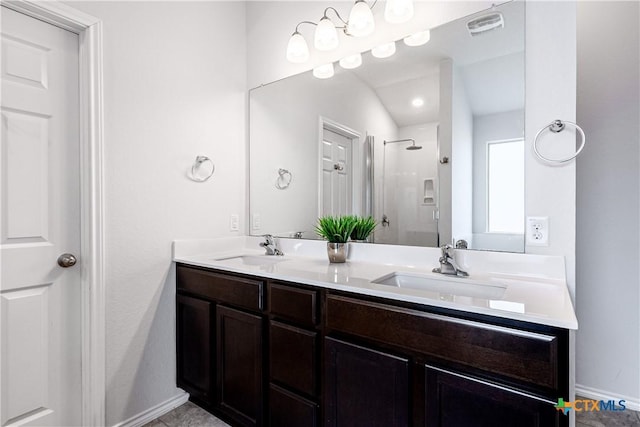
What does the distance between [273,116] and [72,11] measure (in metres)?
1.10

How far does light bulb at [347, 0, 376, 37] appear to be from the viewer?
5.33 feet

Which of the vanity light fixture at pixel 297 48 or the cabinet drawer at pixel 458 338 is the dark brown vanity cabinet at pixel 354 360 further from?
the vanity light fixture at pixel 297 48

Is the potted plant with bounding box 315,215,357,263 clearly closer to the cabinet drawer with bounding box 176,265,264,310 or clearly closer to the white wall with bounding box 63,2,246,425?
the cabinet drawer with bounding box 176,265,264,310

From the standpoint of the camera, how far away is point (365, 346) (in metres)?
1.11

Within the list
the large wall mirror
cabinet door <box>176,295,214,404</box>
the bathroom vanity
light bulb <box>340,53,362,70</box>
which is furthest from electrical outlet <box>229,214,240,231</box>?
light bulb <box>340,53,362,70</box>

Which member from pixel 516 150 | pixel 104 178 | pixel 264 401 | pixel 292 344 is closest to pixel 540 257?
pixel 516 150

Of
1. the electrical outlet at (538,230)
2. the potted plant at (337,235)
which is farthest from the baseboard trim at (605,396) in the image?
the potted plant at (337,235)

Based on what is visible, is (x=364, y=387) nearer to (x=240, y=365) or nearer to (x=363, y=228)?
(x=240, y=365)

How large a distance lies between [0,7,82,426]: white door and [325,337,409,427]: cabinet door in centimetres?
124

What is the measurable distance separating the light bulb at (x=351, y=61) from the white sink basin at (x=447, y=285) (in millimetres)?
1169

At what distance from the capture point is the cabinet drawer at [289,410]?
49.4 inches

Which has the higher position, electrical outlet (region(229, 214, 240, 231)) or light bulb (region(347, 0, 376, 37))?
light bulb (region(347, 0, 376, 37))

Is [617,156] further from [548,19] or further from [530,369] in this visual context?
[530,369]

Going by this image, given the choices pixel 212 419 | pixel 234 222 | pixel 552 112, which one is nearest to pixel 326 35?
pixel 552 112
